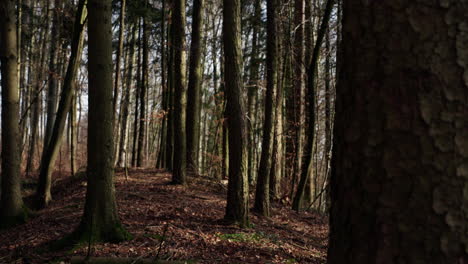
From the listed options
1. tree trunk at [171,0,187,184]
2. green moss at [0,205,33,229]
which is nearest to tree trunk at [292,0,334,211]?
tree trunk at [171,0,187,184]

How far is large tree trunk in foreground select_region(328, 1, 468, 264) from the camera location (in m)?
1.13

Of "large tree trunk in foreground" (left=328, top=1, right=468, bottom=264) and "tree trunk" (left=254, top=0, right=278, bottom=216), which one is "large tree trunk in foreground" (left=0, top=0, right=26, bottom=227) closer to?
"tree trunk" (left=254, top=0, right=278, bottom=216)

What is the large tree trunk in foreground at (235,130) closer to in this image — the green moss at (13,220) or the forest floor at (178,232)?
the forest floor at (178,232)

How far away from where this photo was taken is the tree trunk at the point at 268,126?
26.2ft

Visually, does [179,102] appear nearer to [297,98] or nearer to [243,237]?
[297,98]

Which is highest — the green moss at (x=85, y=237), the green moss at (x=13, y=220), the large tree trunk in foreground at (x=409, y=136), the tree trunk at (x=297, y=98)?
the tree trunk at (x=297, y=98)

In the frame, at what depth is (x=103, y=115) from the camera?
5.01 metres

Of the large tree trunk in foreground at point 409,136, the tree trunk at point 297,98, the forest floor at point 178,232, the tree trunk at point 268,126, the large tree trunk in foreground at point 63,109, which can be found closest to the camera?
the large tree trunk in foreground at point 409,136

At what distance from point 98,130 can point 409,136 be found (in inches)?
177

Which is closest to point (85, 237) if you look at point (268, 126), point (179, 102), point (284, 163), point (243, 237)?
point (243, 237)

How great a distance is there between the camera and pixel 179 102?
10250 mm

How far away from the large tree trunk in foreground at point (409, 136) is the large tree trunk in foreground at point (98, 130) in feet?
14.1

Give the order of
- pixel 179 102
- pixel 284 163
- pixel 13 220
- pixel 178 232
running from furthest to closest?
pixel 284 163
pixel 179 102
pixel 13 220
pixel 178 232

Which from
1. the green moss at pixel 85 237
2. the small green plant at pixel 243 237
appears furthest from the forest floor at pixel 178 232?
the green moss at pixel 85 237
